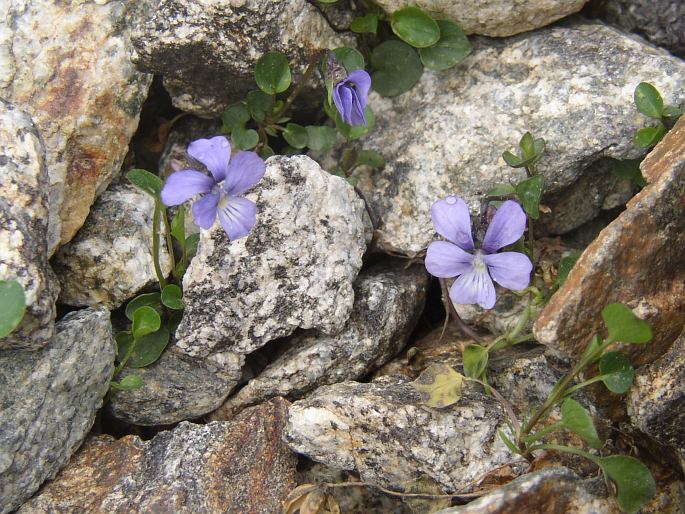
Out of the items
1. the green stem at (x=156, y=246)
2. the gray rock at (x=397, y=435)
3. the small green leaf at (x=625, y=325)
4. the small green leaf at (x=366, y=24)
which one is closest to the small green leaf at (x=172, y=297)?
the green stem at (x=156, y=246)

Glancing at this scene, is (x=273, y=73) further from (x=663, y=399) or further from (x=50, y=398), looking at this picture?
(x=663, y=399)

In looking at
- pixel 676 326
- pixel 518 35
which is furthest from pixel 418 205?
pixel 676 326

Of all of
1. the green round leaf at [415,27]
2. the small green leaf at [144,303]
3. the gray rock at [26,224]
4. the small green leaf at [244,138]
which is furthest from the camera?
the small green leaf at [244,138]

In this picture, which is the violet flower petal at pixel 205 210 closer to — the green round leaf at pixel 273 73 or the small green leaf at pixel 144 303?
the small green leaf at pixel 144 303

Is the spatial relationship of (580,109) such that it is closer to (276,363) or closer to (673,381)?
(673,381)

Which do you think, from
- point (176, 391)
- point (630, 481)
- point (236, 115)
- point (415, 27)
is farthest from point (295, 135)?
point (630, 481)
